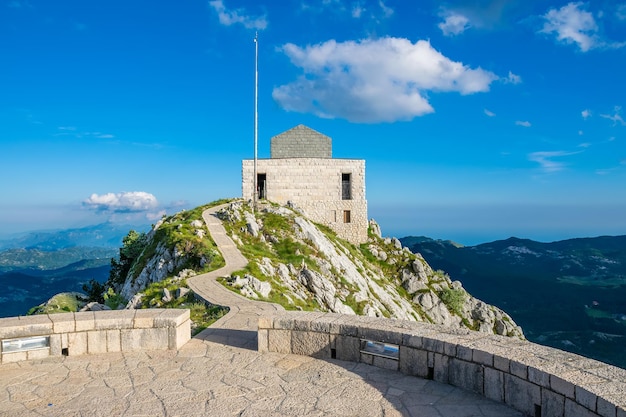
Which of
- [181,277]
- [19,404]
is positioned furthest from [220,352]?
[181,277]

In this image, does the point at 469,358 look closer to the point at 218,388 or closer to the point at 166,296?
the point at 218,388

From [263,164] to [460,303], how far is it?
2056cm

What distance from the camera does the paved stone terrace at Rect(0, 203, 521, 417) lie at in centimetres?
618

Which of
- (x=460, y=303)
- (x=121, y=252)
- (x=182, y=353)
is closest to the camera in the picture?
(x=182, y=353)

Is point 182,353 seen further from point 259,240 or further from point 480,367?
point 259,240

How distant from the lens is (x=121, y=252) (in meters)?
34.5

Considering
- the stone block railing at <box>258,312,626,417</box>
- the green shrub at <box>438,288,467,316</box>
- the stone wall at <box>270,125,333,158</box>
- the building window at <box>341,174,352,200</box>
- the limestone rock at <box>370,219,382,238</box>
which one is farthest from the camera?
the limestone rock at <box>370,219,382,238</box>

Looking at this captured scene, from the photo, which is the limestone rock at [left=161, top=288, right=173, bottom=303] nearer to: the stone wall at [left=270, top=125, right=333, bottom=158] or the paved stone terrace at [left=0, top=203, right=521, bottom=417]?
→ the paved stone terrace at [left=0, top=203, right=521, bottom=417]

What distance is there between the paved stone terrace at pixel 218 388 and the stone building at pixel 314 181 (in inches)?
1251

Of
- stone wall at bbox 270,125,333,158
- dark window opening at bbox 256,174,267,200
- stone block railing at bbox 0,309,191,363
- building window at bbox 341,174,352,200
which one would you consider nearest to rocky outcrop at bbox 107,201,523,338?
building window at bbox 341,174,352,200

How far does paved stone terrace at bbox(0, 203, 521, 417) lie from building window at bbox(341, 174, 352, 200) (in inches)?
1305

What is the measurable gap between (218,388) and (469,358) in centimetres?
380

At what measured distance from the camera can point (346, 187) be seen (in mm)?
41969

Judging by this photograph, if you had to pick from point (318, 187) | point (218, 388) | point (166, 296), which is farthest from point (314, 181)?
point (218, 388)
